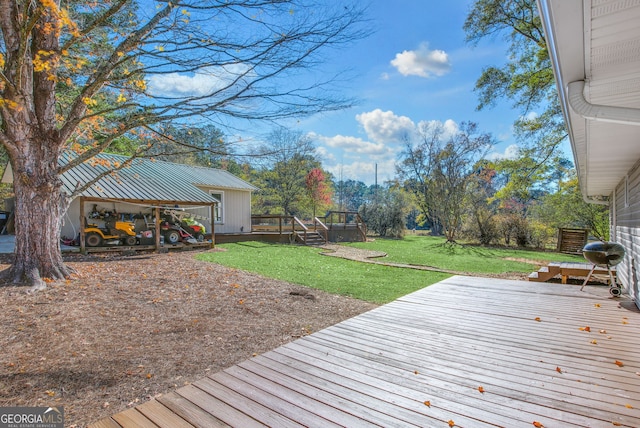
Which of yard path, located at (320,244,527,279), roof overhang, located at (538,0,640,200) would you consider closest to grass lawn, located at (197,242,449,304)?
yard path, located at (320,244,527,279)

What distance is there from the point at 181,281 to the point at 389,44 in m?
6.75

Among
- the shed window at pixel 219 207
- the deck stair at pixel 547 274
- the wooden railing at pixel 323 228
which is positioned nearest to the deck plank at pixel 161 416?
the deck stair at pixel 547 274

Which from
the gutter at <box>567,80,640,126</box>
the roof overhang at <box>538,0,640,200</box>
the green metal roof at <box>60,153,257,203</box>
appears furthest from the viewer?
the green metal roof at <box>60,153,257,203</box>

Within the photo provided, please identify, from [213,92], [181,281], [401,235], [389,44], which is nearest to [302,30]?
[213,92]

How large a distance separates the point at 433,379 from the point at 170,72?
18.3ft

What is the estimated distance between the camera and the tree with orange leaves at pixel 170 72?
490 centimetres

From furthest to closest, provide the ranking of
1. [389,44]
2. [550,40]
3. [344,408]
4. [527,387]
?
[389,44]
[527,387]
[344,408]
[550,40]

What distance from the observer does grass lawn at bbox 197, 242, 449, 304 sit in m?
6.27

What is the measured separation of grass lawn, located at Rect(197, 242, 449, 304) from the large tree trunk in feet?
11.8

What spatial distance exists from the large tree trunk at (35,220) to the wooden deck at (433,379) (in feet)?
15.2

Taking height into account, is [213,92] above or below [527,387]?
above

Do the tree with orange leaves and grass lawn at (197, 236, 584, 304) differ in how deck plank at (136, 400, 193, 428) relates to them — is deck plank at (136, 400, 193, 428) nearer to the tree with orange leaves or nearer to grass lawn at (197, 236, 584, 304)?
grass lawn at (197, 236, 584, 304)

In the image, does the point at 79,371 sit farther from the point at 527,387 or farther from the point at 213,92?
the point at 213,92

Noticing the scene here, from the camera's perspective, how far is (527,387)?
2.18 m
